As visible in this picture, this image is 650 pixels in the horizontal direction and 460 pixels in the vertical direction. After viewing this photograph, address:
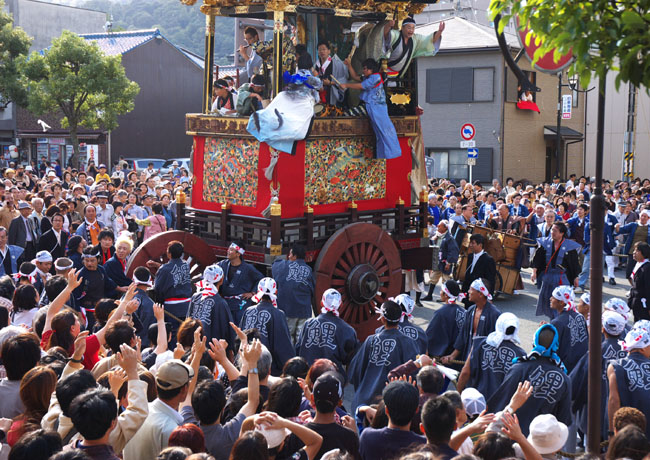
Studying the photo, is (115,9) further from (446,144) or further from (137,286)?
(137,286)

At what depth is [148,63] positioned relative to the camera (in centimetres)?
4012

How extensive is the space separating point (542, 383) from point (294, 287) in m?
4.03

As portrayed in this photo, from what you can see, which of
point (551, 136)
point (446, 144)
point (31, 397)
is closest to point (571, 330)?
point (31, 397)

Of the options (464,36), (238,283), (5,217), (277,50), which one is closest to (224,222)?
(238,283)

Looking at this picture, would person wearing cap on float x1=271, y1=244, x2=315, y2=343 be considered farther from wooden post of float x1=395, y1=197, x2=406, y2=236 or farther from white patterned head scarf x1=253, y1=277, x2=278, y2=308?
wooden post of float x1=395, y1=197, x2=406, y2=236

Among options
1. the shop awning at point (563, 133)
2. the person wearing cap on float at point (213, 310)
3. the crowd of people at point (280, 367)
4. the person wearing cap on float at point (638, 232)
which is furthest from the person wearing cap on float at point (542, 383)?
the shop awning at point (563, 133)

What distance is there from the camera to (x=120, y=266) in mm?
9875

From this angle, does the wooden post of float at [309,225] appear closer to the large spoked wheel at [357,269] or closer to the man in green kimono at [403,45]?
the large spoked wheel at [357,269]

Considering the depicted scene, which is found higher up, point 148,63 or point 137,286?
point 148,63

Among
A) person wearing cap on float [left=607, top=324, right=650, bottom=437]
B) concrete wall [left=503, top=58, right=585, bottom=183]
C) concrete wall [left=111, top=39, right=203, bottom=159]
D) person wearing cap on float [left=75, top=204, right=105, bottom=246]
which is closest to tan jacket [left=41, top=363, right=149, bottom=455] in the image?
person wearing cap on float [left=607, top=324, right=650, bottom=437]

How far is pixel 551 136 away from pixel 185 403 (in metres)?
30.5

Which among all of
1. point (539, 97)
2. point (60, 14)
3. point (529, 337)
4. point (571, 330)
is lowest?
point (529, 337)

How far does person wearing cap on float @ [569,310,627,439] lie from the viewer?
21.2 feet

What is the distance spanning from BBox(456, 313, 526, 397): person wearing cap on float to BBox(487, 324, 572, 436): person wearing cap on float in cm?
40
